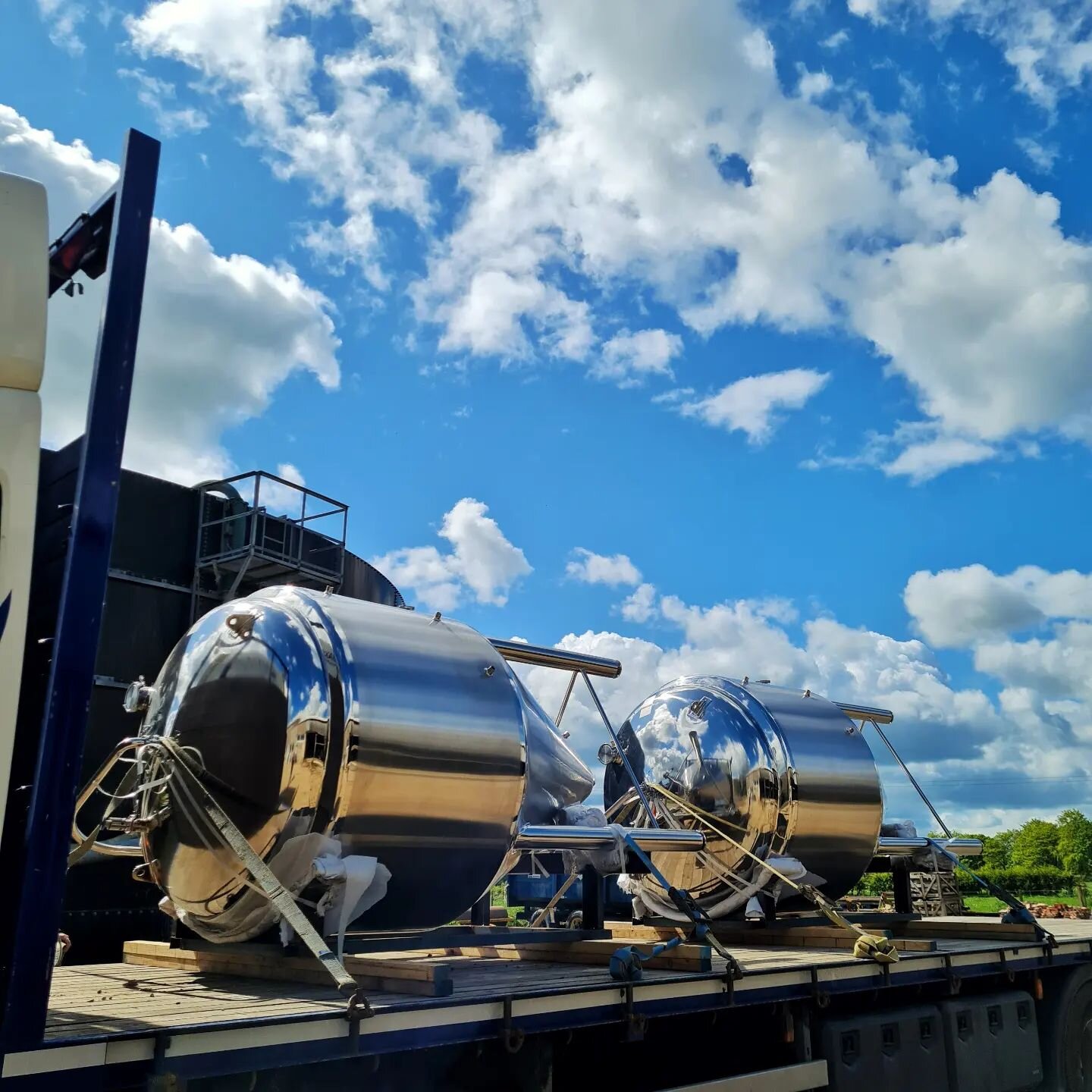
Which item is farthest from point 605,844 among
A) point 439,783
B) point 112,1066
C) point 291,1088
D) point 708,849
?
point 112,1066

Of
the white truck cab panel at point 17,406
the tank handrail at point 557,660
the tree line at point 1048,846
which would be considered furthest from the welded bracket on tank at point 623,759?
the tree line at point 1048,846

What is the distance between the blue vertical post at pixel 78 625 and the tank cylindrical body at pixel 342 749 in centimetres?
199

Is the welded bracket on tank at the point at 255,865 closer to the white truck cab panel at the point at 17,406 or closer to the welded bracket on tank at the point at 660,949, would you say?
the welded bracket on tank at the point at 660,949

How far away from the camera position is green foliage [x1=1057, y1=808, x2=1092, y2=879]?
68.1m

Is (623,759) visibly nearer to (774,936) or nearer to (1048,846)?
(774,936)

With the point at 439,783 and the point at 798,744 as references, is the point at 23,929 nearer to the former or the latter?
the point at 439,783

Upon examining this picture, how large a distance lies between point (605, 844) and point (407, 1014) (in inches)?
114

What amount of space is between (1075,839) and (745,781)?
3038 inches

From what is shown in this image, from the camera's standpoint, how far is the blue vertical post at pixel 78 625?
13.1 ft

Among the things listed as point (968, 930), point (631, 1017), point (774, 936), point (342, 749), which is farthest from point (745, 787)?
point (342, 749)

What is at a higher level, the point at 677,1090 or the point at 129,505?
the point at 129,505

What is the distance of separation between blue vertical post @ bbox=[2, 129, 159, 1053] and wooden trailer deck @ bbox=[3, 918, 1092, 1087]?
0.28 m

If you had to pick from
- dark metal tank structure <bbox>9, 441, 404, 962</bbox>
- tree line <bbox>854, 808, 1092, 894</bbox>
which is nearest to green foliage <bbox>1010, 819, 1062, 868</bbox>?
tree line <bbox>854, 808, 1092, 894</bbox>

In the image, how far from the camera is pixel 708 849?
32.4 feet
